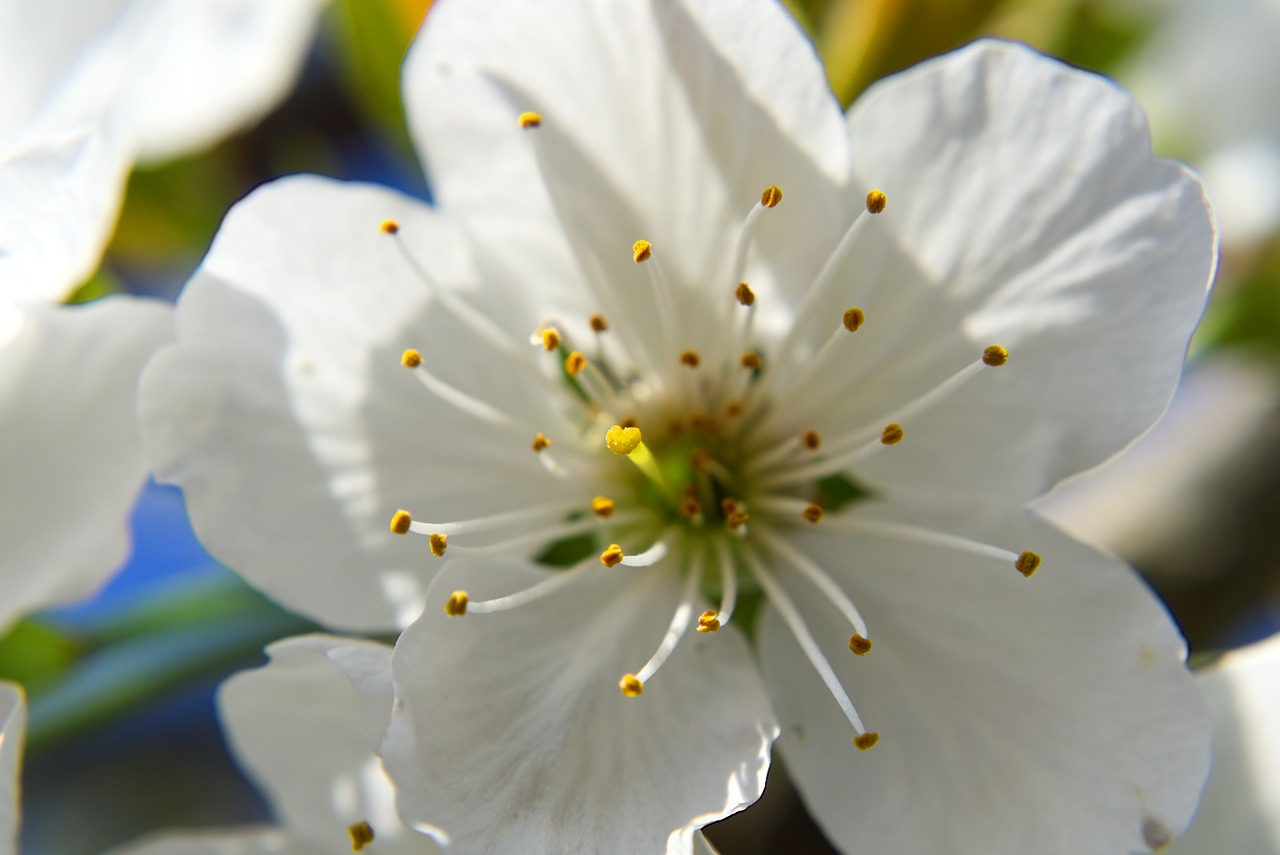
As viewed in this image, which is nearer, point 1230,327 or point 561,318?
point 561,318

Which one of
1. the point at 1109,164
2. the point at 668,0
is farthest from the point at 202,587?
the point at 1109,164

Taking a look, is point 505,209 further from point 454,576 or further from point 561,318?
point 454,576

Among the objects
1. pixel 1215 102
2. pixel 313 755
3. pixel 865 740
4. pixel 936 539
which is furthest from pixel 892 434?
pixel 1215 102

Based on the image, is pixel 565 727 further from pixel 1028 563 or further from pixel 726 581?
pixel 1028 563

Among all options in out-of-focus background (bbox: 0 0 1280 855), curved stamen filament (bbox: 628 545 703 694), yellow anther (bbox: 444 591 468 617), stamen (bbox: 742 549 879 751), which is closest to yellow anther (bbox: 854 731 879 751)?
stamen (bbox: 742 549 879 751)

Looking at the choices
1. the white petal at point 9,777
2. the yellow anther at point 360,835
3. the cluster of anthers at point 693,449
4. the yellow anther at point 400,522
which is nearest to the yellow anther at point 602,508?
the cluster of anthers at point 693,449

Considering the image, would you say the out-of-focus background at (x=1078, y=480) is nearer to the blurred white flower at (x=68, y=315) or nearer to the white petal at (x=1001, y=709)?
the blurred white flower at (x=68, y=315)

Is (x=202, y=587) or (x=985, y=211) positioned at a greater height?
(x=985, y=211)
